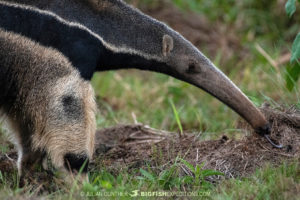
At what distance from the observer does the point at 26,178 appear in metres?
5.19

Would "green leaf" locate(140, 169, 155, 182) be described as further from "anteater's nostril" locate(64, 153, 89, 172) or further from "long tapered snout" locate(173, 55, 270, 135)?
"long tapered snout" locate(173, 55, 270, 135)

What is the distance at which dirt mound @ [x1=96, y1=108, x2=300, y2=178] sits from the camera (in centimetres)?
552

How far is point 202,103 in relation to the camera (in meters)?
9.18

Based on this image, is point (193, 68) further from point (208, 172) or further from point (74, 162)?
point (74, 162)

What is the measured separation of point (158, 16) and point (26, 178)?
278 inches

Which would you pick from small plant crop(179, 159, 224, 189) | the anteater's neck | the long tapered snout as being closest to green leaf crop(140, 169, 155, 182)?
small plant crop(179, 159, 224, 189)

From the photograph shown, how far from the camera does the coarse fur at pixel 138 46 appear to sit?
5.01m

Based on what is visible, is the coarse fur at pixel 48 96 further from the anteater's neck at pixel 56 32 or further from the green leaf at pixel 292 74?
the green leaf at pixel 292 74

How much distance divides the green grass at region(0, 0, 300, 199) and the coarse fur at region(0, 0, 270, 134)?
25.7 inches

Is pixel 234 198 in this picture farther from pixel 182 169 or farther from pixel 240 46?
pixel 240 46

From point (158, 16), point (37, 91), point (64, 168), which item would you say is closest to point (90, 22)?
point (37, 91)

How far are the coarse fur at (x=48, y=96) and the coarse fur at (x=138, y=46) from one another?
0.52 ft

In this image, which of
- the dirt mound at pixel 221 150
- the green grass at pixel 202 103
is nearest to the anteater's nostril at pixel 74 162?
the green grass at pixel 202 103

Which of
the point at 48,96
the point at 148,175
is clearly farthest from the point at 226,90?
the point at 48,96
